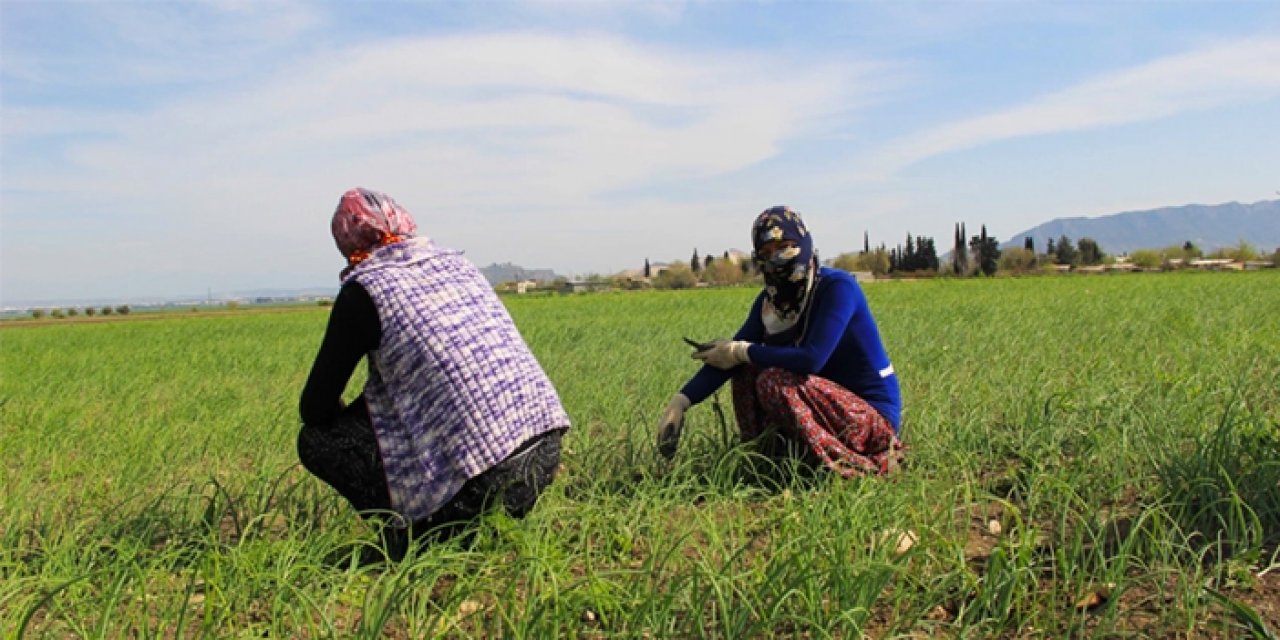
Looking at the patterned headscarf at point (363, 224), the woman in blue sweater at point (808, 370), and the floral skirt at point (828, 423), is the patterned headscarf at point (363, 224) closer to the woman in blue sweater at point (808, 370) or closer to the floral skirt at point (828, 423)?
the woman in blue sweater at point (808, 370)

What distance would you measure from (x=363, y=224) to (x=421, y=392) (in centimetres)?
50

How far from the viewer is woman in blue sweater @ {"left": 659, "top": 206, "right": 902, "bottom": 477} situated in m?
3.00

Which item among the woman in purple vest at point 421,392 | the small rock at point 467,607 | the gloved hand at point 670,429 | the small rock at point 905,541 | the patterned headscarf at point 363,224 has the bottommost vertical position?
the small rock at point 467,607

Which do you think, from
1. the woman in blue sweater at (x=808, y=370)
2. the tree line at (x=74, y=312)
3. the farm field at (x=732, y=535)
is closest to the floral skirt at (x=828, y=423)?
the woman in blue sweater at (x=808, y=370)

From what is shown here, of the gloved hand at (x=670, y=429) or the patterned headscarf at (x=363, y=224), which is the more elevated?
the patterned headscarf at (x=363, y=224)

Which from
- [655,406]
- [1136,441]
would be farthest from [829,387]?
[655,406]

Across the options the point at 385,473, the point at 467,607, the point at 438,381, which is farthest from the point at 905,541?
the point at 385,473

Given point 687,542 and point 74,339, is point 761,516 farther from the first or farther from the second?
point 74,339

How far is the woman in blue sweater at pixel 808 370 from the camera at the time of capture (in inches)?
118

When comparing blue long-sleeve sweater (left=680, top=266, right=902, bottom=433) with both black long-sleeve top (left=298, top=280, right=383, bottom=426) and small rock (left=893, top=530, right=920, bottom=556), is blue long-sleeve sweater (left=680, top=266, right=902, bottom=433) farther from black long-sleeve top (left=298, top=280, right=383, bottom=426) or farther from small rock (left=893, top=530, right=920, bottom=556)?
black long-sleeve top (left=298, top=280, right=383, bottom=426)

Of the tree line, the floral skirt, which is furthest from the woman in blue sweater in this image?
the tree line

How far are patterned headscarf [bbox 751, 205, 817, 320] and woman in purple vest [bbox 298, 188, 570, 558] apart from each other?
94cm

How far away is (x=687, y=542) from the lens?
8.09ft

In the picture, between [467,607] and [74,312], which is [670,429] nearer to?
[467,607]
